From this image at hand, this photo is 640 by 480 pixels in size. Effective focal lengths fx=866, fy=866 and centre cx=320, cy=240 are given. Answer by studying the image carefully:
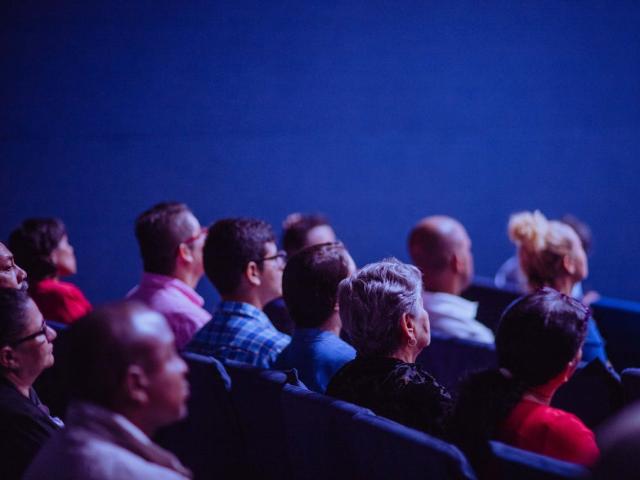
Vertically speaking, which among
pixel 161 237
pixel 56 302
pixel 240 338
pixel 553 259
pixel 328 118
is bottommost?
pixel 56 302

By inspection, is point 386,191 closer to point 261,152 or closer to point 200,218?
point 261,152

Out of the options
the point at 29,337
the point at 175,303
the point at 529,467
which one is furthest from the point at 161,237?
the point at 529,467

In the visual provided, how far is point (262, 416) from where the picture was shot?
2850mm

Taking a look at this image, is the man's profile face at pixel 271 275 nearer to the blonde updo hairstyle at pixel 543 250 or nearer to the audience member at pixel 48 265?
the audience member at pixel 48 265

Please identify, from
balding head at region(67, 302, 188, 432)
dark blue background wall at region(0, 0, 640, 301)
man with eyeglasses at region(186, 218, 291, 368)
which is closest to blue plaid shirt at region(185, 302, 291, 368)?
man with eyeglasses at region(186, 218, 291, 368)

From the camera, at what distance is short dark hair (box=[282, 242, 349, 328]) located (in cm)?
302

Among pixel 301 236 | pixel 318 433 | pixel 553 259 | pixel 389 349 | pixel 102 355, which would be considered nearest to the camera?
pixel 102 355

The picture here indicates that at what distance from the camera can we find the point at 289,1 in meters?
6.82

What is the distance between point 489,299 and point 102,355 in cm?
370

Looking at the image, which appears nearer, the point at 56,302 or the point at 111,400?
the point at 111,400

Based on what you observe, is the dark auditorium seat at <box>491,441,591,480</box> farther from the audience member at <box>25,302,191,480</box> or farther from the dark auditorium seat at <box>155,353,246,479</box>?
the dark auditorium seat at <box>155,353,246,479</box>

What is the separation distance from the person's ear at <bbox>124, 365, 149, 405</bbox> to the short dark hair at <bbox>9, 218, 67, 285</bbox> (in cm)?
288

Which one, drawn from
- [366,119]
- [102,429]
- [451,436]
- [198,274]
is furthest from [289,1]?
[102,429]

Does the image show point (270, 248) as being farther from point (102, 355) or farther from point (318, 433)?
point (102, 355)
